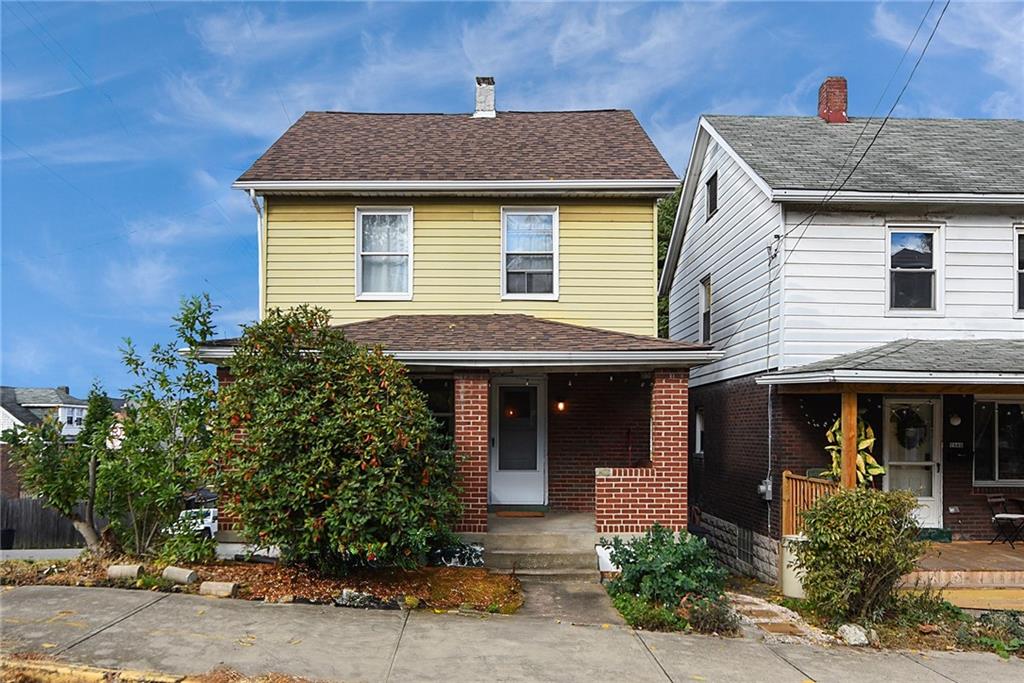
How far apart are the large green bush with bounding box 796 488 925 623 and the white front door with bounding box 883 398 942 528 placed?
4.01 metres

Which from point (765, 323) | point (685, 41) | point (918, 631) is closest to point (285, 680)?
point (918, 631)

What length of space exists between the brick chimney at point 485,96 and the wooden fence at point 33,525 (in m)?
12.7

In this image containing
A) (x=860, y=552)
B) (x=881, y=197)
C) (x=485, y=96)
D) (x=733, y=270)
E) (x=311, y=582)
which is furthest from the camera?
(x=485, y=96)

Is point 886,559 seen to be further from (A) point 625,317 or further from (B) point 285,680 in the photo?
(B) point 285,680

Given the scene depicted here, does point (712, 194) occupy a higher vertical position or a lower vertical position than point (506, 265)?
higher

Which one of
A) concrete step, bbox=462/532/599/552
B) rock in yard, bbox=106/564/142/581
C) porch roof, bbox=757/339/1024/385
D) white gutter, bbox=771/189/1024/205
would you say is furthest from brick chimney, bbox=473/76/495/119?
rock in yard, bbox=106/564/142/581

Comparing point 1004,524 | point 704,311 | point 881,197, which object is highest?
point 881,197

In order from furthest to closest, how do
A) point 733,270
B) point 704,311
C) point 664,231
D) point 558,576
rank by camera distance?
point 664,231, point 704,311, point 733,270, point 558,576

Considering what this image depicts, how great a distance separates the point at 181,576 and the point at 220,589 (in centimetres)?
49

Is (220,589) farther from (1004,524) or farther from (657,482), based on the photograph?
(1004,524)

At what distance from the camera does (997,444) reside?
11656 millimetres

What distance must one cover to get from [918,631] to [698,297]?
9005 millimetres

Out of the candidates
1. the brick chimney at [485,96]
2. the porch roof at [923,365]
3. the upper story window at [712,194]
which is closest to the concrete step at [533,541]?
the porch roof at [923,365]

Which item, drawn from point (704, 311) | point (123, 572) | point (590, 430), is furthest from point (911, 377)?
point (123, 572)
